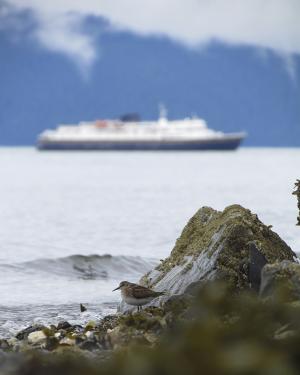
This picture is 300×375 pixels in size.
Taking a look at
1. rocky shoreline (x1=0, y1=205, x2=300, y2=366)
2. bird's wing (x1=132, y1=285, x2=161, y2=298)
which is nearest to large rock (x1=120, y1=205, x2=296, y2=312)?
rocky shoreline (x1=0, y1=205, x2=300, y2=366)

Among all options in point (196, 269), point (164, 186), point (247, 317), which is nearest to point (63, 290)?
point (196, 269)

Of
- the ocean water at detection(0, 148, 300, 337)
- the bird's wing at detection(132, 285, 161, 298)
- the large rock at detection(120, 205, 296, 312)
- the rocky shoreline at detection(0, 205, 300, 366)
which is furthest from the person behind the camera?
the ocean water at detection(0, 148, 300, 337)

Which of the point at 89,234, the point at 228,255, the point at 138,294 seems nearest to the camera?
the point at 228,255

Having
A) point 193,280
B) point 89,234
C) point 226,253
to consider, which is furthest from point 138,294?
point 89,234

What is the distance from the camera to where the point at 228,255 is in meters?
11.2

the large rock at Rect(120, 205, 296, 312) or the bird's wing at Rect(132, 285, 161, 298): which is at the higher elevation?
the large rock at Rect(120, 205, 296, 312)

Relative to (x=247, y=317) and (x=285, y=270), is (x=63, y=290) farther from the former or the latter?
(x=247, y=317)

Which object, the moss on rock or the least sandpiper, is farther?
the least sandpiper

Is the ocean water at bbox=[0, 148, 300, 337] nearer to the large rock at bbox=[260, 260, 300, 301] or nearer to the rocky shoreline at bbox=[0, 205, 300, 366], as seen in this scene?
the rocky shoreline at bbox=[0, 205, 300, 366]

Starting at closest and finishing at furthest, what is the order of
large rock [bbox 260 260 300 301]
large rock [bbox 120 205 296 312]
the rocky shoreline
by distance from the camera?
large rock [bbox 260 260 300 301], the rocky shoreline, large rock [bbox 120 205 296 312]

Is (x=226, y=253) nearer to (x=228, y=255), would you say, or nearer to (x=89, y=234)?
(x=228, y=255)

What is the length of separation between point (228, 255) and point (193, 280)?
50 centimetres

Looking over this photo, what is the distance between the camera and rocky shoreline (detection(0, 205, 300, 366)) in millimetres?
8984

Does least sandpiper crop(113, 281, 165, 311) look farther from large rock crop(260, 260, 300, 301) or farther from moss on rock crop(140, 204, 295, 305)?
large rock crop(260, 260, 300, 301)
